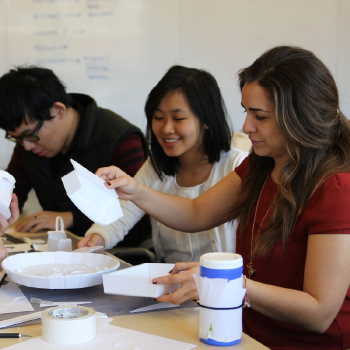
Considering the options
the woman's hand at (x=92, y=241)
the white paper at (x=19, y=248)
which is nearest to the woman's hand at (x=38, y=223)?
the white paper at (x=19, y=248)

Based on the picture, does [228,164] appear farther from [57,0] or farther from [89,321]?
[57,0]

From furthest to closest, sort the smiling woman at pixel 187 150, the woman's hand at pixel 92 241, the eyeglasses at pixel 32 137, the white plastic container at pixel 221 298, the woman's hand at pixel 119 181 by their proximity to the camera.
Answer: the eyeglasses at pixel 32 137 → the smiling woman at pixel 187 150 → the woman's hand at pixel 92 241 → the woman's hand at pixel 119 181 → the white plastic container at pixel 221 298

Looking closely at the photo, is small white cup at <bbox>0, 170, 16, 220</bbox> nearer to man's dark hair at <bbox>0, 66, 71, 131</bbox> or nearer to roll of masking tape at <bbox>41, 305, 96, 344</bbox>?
roll of masking tape at <bbox>41, 305, 96, 344</bbox>

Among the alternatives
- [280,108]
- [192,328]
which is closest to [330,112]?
[280,108]

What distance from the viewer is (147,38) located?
3504mm

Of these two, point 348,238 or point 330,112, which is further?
point 330,112

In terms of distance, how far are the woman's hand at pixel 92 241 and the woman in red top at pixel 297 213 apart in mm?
344

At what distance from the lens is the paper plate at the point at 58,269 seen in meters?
1.29

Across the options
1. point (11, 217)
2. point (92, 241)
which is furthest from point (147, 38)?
point (11, 217)

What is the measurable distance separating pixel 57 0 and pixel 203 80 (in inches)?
66.4

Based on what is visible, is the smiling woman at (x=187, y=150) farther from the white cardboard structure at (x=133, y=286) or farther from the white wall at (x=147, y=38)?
the white wall at (x=147, y=38)

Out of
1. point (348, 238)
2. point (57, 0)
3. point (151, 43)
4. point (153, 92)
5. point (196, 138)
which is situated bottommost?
point (348, 238)

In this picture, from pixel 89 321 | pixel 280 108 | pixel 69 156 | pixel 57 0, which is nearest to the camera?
pixel 89 321

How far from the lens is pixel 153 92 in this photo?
2068mm
